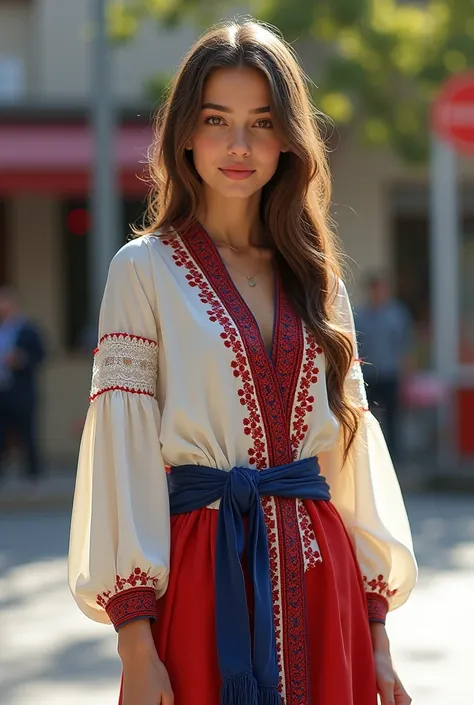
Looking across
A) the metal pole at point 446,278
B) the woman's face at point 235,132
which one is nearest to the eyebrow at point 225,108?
the woman's face at point 235,132

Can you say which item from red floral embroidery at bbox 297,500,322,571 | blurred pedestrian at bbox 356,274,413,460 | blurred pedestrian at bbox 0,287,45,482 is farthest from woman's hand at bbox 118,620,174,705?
blurred pedestrian at bbox 356,274,413,460

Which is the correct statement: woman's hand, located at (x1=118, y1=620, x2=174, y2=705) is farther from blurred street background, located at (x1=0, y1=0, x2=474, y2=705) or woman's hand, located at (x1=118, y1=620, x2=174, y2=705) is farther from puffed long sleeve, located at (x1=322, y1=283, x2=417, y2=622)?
blurred street background, located at (x1=0, y1=0, x2=474, y2=705)

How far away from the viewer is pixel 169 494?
2434mm

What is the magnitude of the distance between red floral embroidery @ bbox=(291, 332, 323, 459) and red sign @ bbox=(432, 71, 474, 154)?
9.55 metres

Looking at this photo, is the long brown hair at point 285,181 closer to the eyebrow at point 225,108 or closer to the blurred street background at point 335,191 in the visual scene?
the eyebrow at point 225,108

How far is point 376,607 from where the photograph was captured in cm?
255

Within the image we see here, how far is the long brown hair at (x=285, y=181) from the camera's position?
2479 mm

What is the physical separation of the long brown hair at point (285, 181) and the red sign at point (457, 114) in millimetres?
9271

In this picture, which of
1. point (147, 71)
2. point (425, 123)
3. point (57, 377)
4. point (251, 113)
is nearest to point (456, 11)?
point (425, 123)

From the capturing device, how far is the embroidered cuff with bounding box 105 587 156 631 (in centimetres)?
226

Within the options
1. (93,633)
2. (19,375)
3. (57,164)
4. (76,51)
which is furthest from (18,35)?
(93,633)

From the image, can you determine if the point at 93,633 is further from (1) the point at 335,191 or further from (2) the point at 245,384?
(1) the point at 335,191

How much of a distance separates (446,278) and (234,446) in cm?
1014

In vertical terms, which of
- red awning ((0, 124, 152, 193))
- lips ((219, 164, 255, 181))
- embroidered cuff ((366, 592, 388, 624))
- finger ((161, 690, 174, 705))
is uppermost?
red awning ((0, 124, 152, 193))
